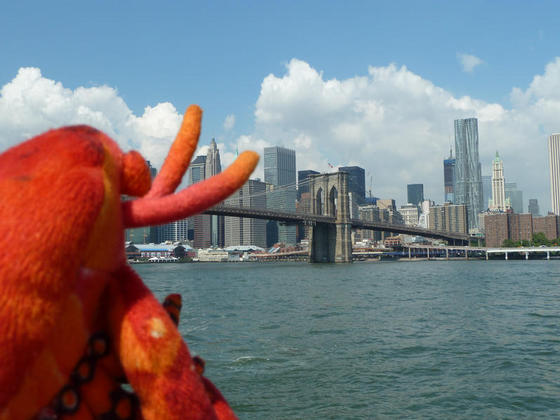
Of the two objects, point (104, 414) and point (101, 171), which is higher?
point (101, 171)

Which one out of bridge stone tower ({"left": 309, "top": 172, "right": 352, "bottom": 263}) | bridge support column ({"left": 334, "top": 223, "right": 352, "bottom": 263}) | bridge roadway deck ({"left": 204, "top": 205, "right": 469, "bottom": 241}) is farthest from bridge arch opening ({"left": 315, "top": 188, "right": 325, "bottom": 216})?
bridge support column ({"left": 334, "top": 223, "right": 352, "bottom": 263})

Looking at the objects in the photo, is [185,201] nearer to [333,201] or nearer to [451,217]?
[333,201]

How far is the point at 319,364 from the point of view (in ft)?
31.8

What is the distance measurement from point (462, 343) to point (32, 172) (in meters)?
12.4

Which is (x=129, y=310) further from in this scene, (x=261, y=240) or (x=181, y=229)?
(x=181, y=229)

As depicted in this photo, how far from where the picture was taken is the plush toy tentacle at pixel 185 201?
5.07 feet

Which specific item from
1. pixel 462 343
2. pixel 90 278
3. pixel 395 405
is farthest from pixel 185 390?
pixel 462 343

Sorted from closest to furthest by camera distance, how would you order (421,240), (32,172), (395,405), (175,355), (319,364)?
(32,172) → (175,355) → (395,405) → (319,364) → (421,240)

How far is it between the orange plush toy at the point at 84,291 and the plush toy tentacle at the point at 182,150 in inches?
5.3

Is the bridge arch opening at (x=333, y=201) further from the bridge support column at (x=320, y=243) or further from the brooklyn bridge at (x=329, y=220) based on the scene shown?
the bridge support column at (x=320, y=243)

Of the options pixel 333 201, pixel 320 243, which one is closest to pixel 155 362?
pixel 320 243

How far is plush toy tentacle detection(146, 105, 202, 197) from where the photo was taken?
5.71 ft

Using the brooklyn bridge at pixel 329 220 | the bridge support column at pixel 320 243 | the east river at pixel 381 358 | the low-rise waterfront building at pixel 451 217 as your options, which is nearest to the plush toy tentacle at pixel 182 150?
the east river at pixel 381 358

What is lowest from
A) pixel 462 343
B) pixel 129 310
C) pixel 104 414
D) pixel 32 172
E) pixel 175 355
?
pixel 462 343
